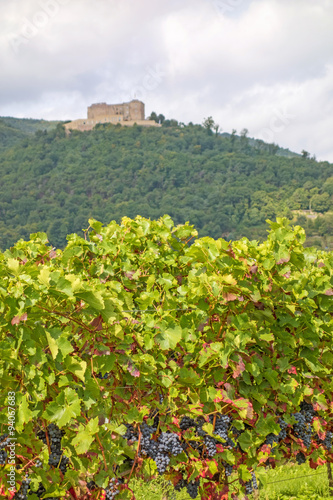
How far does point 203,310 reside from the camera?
11.6 feet

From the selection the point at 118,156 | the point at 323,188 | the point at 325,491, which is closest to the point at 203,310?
the point at 325,491

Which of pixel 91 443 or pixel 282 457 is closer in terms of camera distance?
pixel 91 443

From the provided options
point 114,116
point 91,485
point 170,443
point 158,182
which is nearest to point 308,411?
point 170,443

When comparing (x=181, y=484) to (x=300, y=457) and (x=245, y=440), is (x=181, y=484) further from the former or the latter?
(x=300, y=457)

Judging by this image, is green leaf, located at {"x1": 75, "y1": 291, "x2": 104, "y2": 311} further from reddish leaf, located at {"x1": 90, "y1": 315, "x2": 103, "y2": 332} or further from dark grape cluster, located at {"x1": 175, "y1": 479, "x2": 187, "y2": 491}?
dark grape cluster, located at {"x1": 175, "y1": 479, "x2": 187, "y2": 491}

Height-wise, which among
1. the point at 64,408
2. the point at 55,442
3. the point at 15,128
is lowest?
the point at 55,442

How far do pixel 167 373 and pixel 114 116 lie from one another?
130 m

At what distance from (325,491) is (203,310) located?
79.0 inches

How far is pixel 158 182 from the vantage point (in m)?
103

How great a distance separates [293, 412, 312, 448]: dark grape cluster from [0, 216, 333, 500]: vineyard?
0.04 feet

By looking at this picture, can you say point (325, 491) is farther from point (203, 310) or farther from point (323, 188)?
point (323, 188)

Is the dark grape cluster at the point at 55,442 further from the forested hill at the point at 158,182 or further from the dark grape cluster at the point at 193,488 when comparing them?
the forested hill at the point at 158,182

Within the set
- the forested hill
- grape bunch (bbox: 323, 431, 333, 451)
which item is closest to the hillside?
the forested hill

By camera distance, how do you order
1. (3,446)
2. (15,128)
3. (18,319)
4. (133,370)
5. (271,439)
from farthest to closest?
(15,128), (271,439), (133,370), (3,446), (18,319)
